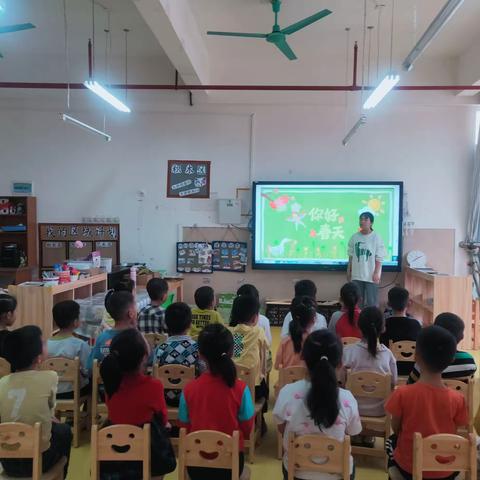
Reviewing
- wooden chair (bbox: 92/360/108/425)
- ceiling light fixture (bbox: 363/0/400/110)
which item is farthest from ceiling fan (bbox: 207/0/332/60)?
wooden chair (bbox: 92/360/108/425)

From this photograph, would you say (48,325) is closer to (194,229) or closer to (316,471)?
(194,229)

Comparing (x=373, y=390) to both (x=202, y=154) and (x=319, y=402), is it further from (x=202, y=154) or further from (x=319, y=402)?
(x=202, y=154)

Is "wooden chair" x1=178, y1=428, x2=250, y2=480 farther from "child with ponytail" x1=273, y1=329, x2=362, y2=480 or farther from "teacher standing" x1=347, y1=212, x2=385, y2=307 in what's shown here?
"teacher standing" x1=347, y1=212, x2=385, y2=307

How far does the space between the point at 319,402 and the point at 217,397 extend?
462 millimetres

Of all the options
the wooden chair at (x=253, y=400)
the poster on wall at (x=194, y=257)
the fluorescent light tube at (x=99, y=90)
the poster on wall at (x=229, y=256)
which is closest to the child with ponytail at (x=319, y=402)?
the wooden chair at (x=253, y=400)

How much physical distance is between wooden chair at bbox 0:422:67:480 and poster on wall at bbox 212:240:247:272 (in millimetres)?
4988

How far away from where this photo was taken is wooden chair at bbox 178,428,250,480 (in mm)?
1785

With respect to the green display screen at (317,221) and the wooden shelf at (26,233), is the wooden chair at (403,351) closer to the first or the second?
the green display screen at (317,221)

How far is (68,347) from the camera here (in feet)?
9.55

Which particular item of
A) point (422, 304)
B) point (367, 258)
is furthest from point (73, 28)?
point (422, 304)

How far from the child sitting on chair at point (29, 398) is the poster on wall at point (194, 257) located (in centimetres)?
471

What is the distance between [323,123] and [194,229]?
2.52 meters

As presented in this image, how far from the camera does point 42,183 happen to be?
6.95 m

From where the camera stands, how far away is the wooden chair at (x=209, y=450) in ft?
5.86
